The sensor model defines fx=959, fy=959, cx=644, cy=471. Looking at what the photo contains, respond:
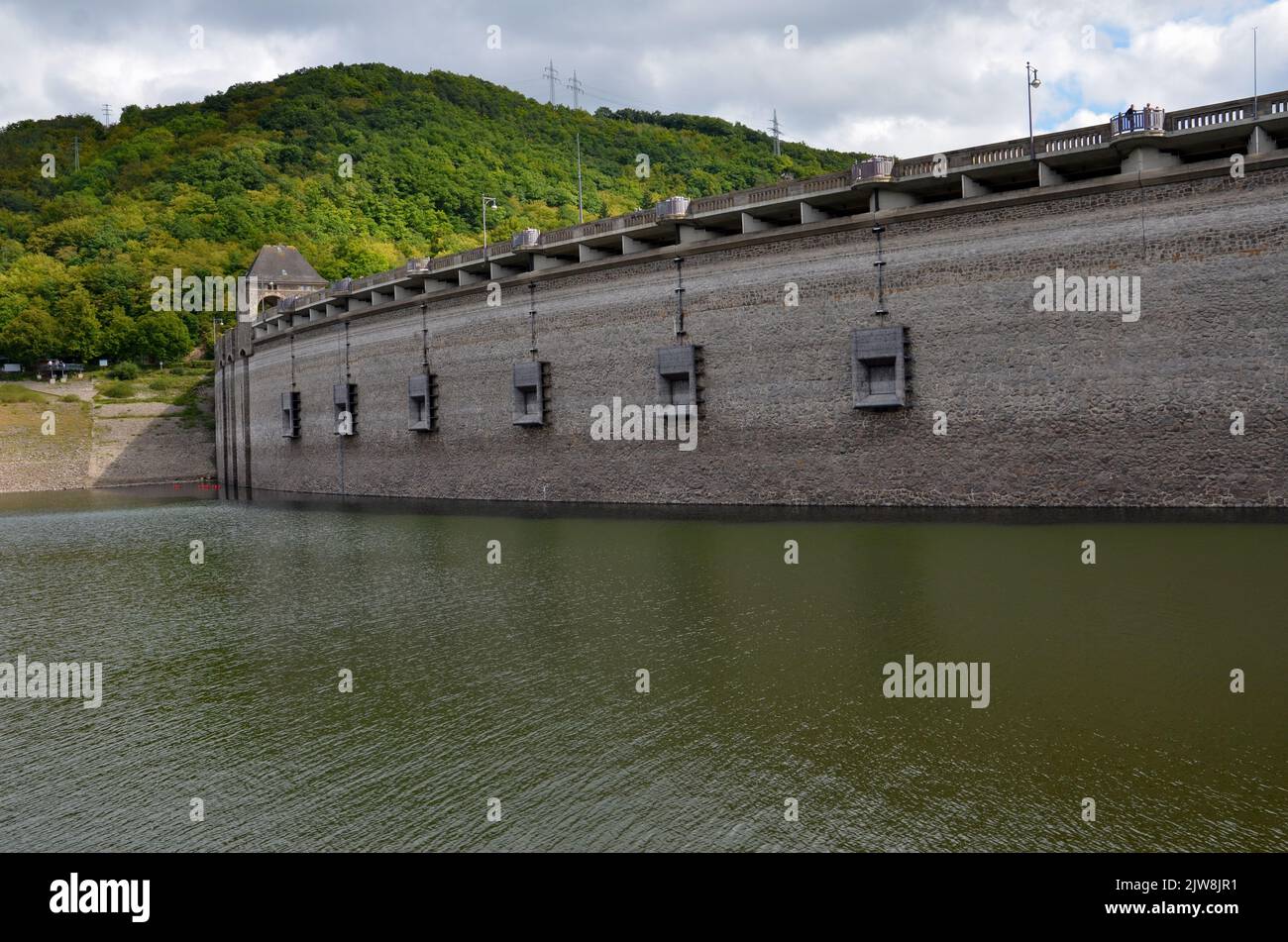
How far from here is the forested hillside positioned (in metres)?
82.6

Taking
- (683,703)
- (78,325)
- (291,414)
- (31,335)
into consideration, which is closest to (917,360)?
(683,703)

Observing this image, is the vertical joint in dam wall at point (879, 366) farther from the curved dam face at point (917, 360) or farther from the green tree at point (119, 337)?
the green tree at point (119, 337)

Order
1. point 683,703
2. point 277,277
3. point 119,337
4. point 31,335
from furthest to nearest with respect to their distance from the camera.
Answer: point 119,337 → point 31,335 → point 277,277 → point 683,703

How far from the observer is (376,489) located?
4578 centimetres

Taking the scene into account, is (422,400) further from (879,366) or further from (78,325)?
(78,325)

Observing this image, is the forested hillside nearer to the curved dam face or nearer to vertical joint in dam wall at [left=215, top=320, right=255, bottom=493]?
vertical joint in dam wall at [left=215, top=320, right=255, bottom=493]

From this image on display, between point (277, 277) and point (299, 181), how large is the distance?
28.7 meters

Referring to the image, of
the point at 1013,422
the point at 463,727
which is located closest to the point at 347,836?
the point at 463,727

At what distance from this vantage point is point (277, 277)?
7325 cm

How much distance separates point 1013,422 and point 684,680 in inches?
639

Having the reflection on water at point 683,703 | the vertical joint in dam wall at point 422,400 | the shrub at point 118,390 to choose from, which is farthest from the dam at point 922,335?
the shrub at point 118,390

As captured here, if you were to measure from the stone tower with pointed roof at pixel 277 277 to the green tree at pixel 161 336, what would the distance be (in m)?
11.9

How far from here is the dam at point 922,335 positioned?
2178cm

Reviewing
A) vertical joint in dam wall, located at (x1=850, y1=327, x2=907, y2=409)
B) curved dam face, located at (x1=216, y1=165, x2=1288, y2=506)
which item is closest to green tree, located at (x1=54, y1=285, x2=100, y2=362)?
curved dam face, located at (x1=216, y1=165, x2=1288, y2=506)
